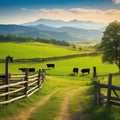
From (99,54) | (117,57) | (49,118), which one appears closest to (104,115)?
(49,118)

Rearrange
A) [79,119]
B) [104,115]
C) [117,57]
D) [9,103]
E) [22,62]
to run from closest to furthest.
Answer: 1. [104,115]
2. [79,119]
3. [9,103]
4. [117,57]
5. [22,62]

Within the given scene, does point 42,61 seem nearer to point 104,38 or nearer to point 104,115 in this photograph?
point 104,38

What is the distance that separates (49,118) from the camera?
1698 centimetres

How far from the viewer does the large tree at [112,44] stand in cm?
6669

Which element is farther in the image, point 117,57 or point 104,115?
point 117,57

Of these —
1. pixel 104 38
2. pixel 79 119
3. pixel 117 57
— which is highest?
pixel 104 38

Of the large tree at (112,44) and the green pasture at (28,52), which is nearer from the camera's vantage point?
the large tree at (112,44)

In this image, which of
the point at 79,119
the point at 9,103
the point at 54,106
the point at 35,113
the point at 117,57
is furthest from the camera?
the point at 117,57

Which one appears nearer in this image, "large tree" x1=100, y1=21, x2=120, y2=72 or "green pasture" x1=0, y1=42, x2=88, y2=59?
"large tree" x1=100, y1=21, x2=120, y2=72

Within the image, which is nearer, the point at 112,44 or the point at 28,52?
the point at 112,44

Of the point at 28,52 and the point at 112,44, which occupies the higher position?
the point at 28,52

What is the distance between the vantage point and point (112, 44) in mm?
66812

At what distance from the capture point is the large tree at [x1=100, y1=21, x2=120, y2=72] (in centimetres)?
6669

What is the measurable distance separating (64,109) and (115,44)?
49031 millimetres
